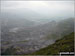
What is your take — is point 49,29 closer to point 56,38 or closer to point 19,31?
point 56,38

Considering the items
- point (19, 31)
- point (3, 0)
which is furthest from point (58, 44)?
point (3, 0)

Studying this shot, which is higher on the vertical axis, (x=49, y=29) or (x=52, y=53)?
(x=49, y=29)

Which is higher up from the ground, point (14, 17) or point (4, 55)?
point (14, 17)

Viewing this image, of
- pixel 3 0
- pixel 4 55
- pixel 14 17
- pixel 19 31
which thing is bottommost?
pixel 4 55

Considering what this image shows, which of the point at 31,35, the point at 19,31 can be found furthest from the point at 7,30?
the point at 31,35

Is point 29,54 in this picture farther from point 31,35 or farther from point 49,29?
point 49,29

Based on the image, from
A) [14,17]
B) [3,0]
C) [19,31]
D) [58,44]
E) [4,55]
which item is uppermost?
[3,0]
